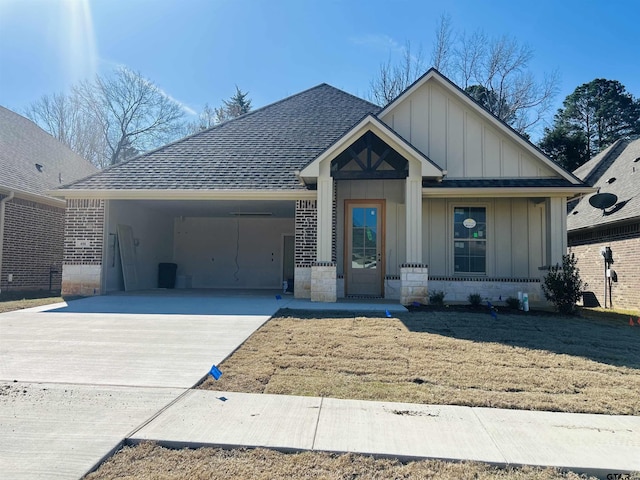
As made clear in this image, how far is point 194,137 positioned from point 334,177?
6208mm

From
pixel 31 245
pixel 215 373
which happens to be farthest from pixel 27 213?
pixel 215 373

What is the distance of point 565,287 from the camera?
393 inches

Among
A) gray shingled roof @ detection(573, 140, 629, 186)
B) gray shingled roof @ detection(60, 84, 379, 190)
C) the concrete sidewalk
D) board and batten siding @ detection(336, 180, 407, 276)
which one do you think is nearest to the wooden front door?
board and batten siding @ detection(336, 180, 407, 276)

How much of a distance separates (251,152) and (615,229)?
11.5 m

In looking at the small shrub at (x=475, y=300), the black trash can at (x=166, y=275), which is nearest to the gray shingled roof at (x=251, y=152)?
the black trash can at (x=166, y=275)

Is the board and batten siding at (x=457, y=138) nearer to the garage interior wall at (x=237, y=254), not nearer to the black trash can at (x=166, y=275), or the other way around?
the garage interior wall at (x=237, y=254)

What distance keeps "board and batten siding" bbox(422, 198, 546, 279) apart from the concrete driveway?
525 centimetres

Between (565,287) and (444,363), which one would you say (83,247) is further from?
(565,287)

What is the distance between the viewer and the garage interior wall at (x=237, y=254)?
1622cm

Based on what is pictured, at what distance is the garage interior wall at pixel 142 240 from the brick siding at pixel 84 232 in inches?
10.8

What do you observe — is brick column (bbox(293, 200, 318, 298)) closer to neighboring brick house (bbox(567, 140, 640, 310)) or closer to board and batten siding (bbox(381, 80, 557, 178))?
board and batten siding (bbox(381, 80, 557, 178))

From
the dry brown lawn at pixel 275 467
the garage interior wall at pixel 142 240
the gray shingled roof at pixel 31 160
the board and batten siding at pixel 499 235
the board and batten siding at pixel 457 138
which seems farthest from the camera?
the gray shingled roof at pixel 31 160

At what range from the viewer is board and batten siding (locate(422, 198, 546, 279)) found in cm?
1174

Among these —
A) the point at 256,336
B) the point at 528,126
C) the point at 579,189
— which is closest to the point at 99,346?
the point at 256,336
